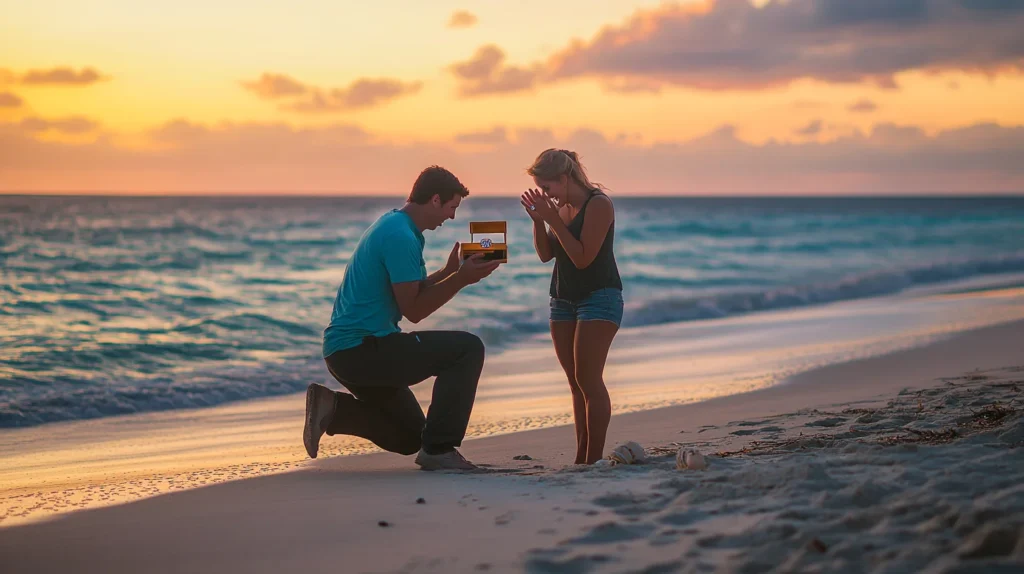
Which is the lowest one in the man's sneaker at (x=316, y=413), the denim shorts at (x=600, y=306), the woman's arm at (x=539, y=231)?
the man's sneaker at (x=316, y=413)

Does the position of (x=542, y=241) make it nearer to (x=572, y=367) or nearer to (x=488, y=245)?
(x=488, y=245)

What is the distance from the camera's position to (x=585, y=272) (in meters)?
4.84

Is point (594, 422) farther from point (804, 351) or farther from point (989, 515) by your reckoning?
point (804, 351)

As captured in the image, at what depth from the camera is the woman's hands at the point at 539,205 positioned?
185 inches

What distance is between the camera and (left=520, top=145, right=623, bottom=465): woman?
4754mm

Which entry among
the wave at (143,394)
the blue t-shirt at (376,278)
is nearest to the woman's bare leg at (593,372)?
the blue t-shirt at (376,278)

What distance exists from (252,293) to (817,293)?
10959 mm

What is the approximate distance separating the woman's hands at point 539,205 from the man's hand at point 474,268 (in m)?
0.35

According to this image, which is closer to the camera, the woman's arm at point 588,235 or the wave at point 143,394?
the woman's arm at point 588,235

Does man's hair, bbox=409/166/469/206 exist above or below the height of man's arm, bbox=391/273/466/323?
above

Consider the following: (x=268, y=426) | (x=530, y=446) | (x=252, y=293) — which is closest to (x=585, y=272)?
(x=530, y=446)

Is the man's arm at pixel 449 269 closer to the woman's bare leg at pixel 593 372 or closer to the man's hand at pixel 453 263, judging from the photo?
the man's hand at pixel 453 263

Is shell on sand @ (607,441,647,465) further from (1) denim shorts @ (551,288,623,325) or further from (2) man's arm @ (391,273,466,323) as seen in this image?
(2) man's arm @ (391,273,466,323)

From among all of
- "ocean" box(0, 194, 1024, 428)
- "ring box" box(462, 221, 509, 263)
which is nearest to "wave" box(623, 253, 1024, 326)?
"ocean" box(0, 194, 1024, 428)
